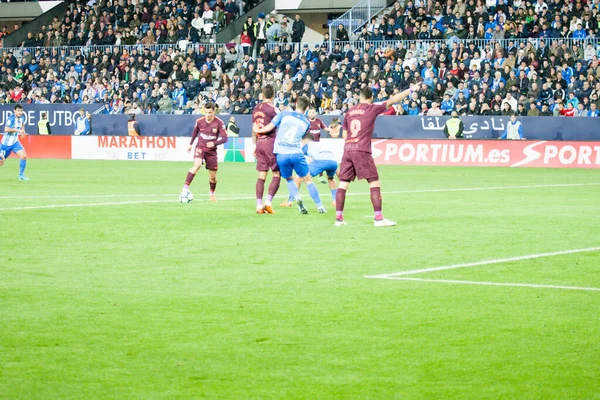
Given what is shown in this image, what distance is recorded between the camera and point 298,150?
672 inches

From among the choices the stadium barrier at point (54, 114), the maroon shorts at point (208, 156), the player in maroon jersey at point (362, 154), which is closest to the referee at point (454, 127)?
the maroon shorts at point (208, 156)

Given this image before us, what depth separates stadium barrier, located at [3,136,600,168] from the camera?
32.9 m

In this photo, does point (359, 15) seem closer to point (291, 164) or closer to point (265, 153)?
point (265, 153)

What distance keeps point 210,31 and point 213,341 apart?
42660mm

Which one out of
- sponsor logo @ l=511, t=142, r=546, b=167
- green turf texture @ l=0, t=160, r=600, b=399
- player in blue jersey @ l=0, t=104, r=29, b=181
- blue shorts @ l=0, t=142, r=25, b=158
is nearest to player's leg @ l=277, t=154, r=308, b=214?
green turf texture @ l=0, t=160, r=600, b=399

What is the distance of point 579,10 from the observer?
128 feet

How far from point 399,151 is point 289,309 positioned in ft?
89.5

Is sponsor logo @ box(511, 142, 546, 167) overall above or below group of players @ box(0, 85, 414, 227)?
below

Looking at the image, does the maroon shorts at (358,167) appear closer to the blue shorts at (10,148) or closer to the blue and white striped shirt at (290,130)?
the blue and white striped shirt at (290,130)

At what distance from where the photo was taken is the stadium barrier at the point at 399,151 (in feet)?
108

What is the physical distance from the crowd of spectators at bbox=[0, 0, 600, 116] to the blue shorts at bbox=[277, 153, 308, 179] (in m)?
16.7

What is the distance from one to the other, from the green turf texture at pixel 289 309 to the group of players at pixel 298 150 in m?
0.59

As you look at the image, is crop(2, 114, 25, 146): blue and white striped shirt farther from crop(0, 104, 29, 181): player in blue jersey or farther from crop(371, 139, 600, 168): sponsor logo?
crop(371, 139, 600, 168): sponsor logo

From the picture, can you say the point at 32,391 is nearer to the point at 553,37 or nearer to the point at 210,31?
the point at 553,37
